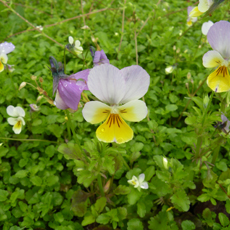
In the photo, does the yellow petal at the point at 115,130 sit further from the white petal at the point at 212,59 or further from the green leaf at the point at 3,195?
the green leaf at the point at 3,195

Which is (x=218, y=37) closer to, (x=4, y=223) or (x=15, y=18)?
(x=4, y=223)

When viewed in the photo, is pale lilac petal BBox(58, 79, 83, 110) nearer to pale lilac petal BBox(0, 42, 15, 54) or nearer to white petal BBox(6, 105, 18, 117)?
white petal BBox(6, 105, 18, 117)

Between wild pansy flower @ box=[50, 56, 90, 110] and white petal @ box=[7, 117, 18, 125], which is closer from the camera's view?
wild pansy flower @ box=[50, 56, 90, 110]

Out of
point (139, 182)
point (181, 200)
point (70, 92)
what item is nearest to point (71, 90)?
point (70, 92)

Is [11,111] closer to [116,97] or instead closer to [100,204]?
[100,204]

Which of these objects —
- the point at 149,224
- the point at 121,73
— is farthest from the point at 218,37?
the point at 149,224

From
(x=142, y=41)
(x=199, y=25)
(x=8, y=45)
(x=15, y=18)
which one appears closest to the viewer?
(x=8, y=45)

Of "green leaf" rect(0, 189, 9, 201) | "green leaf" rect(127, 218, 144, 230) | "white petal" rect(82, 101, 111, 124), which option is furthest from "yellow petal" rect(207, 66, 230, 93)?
"green leaf" rect(0, 189, 9, 201)
